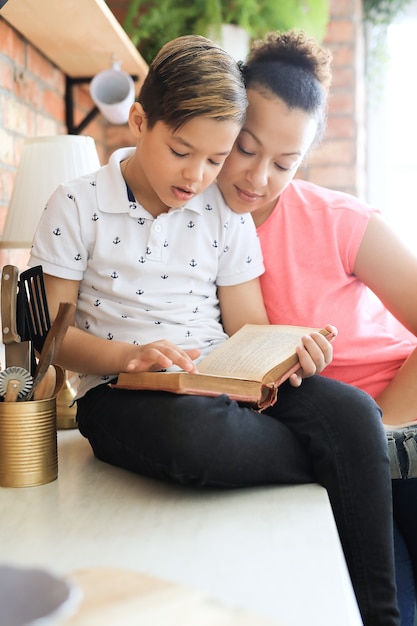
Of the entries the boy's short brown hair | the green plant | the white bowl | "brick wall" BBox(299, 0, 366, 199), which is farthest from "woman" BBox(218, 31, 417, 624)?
"brick wall" BBox(299, 0, 366, 199)

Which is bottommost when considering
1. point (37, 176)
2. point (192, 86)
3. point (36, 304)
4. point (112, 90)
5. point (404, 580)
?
point (404, 580)

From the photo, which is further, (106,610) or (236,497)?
(236,497)

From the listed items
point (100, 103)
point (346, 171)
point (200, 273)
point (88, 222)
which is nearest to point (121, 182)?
point (88, 222)

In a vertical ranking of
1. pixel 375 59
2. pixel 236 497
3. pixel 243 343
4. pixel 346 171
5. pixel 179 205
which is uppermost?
pixel 375 59

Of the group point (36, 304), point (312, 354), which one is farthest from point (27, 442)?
point (312, 354)

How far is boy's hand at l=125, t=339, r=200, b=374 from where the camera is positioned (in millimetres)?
1010

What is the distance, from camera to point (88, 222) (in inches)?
48.4

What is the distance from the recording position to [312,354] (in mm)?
1090

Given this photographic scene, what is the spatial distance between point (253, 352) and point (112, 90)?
1.11 meters

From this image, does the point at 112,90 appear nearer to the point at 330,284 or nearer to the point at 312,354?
the point at 330,284

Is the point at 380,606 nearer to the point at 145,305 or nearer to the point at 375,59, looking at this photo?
the point at 145,305

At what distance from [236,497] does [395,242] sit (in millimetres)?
611

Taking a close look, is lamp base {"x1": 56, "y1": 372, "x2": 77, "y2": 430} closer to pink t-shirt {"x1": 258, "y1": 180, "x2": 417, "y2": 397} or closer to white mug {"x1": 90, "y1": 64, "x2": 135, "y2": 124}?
pink t-shirt {"x1": 258, "y1": 180, "x2": 417, "y2": 397}

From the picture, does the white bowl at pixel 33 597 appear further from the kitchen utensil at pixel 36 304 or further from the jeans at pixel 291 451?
the kitchen utensil at pixel 36 304
